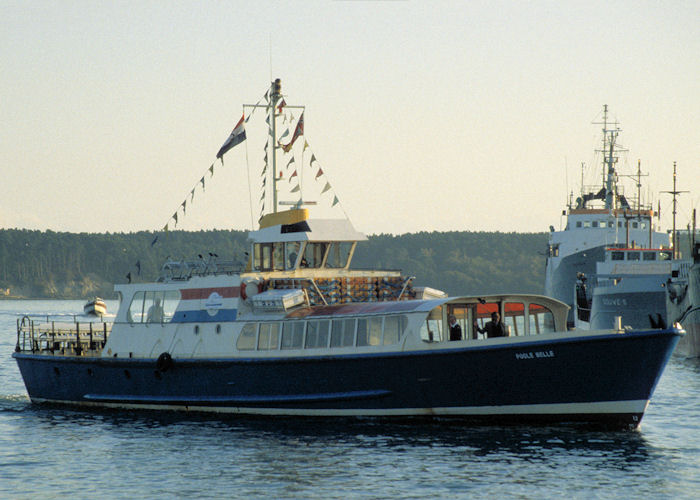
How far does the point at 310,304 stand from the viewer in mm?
30156

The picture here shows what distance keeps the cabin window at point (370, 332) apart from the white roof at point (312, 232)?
4.99m

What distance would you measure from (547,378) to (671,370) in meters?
27.2

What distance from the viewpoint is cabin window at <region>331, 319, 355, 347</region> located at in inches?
1088

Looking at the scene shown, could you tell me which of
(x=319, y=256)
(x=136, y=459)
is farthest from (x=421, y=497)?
(x=319, y=256)

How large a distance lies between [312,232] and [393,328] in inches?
234

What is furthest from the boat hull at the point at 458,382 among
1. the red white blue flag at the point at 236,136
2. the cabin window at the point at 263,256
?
the red white blue flag at the point at 236,136

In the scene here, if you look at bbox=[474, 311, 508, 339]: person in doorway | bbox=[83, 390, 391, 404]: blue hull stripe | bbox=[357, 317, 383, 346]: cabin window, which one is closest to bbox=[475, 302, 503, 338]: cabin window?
bbox=[474, 311, 508, 339]: person in doorway

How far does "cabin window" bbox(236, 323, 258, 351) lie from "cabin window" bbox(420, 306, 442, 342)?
5.24 metres

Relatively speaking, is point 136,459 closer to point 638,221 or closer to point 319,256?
point 319,256

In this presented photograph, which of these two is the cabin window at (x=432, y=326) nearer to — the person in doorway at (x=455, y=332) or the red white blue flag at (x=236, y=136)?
the person in doorway at (x=455, y=332)

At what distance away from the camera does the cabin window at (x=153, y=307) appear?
32.1 meters

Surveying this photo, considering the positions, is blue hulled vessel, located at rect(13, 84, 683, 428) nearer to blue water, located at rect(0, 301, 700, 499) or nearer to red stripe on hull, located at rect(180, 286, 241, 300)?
red stripe on hull, located at rect(180, 286, 241, 300)

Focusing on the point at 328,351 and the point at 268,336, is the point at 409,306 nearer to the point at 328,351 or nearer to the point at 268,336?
the point at 328,351

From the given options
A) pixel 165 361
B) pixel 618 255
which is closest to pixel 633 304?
pixel 618 255
